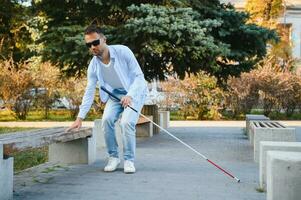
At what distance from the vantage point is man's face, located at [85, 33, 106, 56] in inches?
256

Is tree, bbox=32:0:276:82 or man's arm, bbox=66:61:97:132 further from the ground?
tree, bbox=32:0:276:82

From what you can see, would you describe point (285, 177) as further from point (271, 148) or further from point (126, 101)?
point (126, 101)

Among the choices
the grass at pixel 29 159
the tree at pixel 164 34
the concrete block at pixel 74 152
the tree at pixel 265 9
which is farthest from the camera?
the tree at pixel 265 9

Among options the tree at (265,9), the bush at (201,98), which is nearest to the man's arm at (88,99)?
the bush at (201,98)

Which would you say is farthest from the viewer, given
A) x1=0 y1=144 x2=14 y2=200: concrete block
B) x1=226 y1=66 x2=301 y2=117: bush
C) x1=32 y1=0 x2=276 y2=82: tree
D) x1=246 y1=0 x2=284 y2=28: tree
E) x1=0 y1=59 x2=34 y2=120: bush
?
x1=246 y1=0 x2=284 y2=28: tree

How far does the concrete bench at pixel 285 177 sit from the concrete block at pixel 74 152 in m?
3.87

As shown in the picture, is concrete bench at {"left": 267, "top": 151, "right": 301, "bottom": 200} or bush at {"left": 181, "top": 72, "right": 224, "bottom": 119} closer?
concrete bench at {"left": 267, "top": 151, "right": 301, "bottom": 200}

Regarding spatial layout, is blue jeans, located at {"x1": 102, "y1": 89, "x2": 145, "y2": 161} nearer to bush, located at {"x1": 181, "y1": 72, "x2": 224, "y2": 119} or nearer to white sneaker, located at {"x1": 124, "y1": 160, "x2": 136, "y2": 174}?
white sneaker, located at {"x1": 124, "y1": 160, "x2": 136, "y2": 174}

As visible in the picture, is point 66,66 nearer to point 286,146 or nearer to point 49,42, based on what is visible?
point 49,42

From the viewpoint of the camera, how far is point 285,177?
4.27m

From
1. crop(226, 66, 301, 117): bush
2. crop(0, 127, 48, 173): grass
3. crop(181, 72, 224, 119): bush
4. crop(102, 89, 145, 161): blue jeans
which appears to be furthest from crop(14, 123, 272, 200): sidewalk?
crop(226, 66, 301, 117): bush

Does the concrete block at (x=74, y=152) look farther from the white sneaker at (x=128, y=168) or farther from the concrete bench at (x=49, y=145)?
the white sneaker at (x=128, y=168)

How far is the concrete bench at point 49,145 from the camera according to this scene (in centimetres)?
500

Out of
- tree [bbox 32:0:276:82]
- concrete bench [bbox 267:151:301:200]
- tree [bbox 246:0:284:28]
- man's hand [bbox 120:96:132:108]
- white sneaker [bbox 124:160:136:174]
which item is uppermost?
tree [bbox 246:0:284:28]
